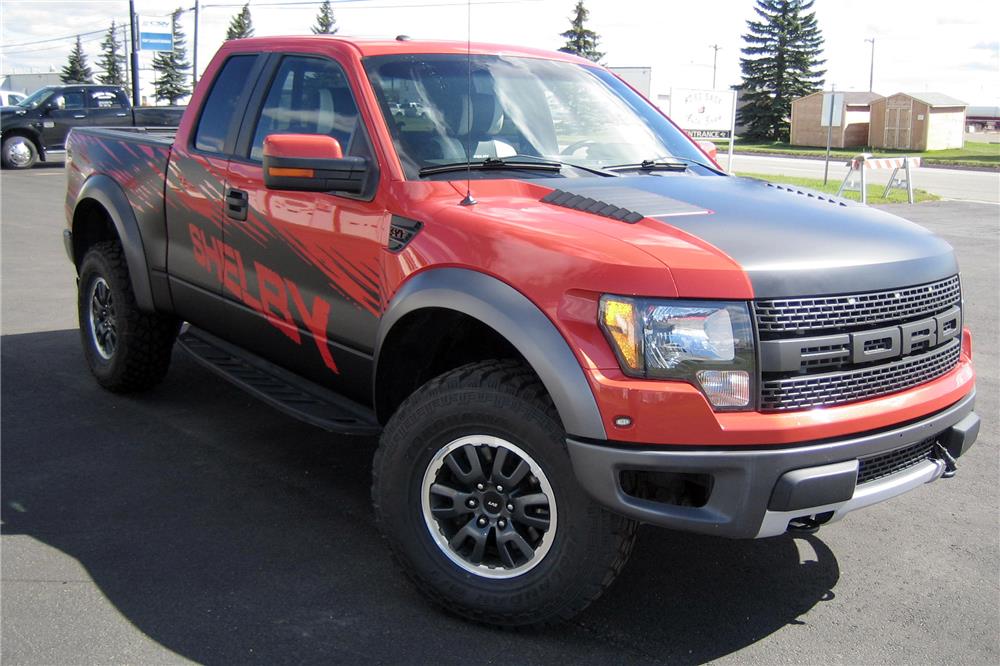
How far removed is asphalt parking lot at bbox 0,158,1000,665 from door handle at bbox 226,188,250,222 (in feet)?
3.90

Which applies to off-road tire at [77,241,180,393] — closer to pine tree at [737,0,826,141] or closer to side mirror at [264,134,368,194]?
side mirror at [264,134,368,194]

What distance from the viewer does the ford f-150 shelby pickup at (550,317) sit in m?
2.75

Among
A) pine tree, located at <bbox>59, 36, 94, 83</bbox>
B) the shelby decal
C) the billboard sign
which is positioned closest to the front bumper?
the shelby decal

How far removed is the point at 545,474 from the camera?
2957 mm

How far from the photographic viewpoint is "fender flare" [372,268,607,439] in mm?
2777

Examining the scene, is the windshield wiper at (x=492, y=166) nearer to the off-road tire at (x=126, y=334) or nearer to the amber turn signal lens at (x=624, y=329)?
the amber turn signal lens at (x=624, y=329)

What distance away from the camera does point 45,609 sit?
3.26 m

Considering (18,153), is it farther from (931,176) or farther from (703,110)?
(931,176)

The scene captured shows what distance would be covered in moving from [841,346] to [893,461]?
50cm

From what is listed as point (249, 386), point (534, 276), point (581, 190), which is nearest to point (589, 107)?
point (581, 190)

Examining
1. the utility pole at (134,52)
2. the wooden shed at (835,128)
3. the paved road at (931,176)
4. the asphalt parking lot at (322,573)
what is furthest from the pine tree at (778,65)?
the asphalt parking lot at (322,573)

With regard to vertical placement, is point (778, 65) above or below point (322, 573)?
above

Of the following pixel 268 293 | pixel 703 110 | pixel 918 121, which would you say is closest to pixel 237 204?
pixel 268 293

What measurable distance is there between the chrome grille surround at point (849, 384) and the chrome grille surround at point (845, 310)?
0.45 ft
